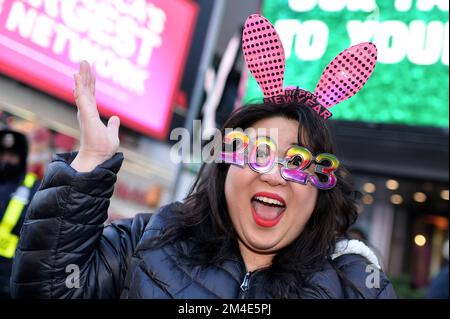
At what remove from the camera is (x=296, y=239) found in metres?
1.56

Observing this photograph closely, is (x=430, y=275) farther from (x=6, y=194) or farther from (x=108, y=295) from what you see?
(x=108, y=295)

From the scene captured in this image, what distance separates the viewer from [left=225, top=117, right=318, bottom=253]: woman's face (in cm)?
146

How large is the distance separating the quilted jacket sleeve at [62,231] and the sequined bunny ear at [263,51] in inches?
23.7

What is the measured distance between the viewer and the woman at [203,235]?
1.27 m

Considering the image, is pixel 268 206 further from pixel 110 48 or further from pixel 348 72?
pixel 110 48

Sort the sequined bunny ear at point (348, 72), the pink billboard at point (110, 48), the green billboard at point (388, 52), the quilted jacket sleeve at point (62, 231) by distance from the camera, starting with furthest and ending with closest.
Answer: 1. the pink billboard at point (110, 48)
2. the green billboard at point (388, 52)
3. the sequined bunny ear at point (348, 72)
4. the quilted jacket sleeve at point (62, 231)

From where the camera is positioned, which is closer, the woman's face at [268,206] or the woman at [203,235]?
the woman at [203,235]

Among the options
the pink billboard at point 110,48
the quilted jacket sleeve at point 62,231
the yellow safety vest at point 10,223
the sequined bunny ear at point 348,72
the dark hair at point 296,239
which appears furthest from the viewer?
the pink billboard at point 110,48

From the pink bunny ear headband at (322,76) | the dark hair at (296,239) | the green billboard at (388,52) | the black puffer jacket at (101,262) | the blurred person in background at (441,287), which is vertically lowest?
the black puffer jacket at (101,262)

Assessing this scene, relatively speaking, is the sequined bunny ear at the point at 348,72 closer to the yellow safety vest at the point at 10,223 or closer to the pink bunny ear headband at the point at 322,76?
the pink bunny ear headband at the point at 322,76

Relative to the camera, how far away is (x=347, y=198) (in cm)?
172

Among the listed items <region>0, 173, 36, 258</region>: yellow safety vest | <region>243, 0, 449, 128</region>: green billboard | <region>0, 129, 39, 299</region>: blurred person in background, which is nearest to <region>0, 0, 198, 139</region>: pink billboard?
<region>243, 0, 449, 128</region>: green billboard

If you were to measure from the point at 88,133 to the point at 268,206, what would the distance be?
0.56 m

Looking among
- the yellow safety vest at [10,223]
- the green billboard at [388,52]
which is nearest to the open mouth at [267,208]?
the yellow safety vest at [10,223]
